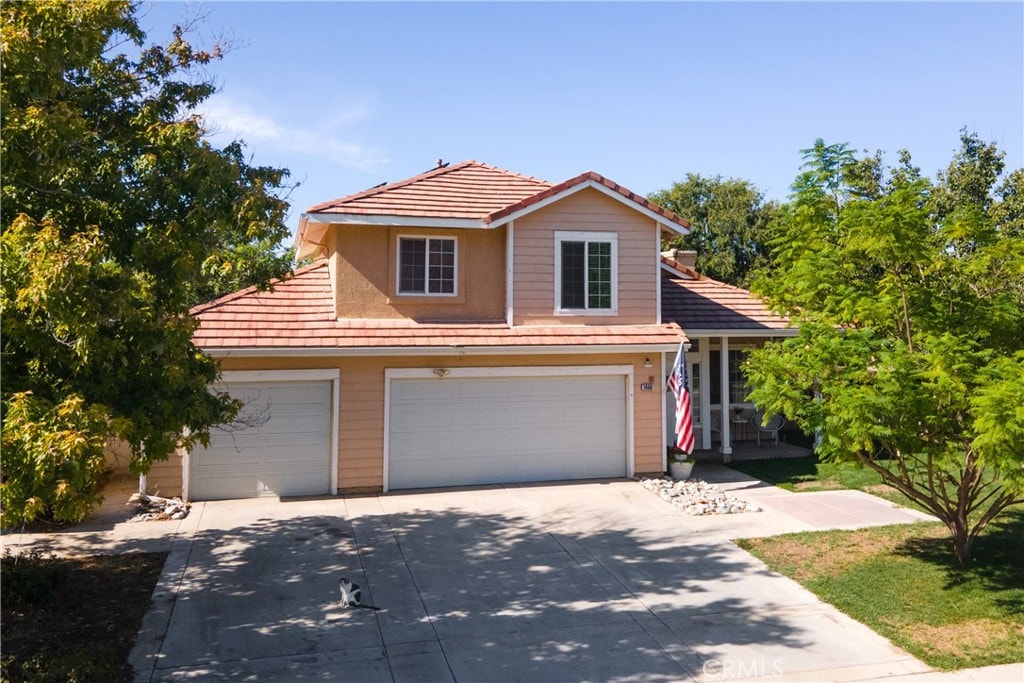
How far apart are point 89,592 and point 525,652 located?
18.0ft

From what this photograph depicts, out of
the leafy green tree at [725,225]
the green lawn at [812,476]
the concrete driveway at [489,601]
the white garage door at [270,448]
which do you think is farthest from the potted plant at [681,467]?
the leafy green tree at [725,225]

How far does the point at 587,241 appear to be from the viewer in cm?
1473

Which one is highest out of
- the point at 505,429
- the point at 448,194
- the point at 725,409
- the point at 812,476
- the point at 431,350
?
the point at 448,194

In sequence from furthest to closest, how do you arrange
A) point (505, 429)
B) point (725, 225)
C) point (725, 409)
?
point (725, 225) → point (725, 409) → point (505, 429)

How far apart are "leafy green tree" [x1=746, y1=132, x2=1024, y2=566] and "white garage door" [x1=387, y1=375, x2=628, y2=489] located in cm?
515

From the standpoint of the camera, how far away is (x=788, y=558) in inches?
396

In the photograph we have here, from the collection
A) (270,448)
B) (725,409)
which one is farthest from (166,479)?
(725,409)

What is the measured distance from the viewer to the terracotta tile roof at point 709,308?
16.4m

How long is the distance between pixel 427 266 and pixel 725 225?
23562 millimetres

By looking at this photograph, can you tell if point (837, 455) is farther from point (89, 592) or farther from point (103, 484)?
point (103, 484)

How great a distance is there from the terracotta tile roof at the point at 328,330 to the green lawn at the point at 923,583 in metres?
5.16

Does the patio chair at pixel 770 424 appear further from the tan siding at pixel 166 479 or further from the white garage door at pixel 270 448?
the tan siding at pixel 166 479

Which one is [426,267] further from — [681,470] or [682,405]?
[681,470]

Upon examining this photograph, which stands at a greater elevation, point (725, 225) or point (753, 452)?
point (725, 225)
